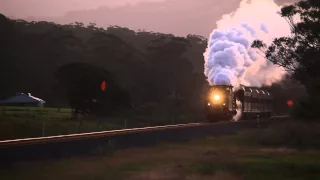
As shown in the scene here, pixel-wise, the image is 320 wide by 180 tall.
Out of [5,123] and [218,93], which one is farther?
[218,93]

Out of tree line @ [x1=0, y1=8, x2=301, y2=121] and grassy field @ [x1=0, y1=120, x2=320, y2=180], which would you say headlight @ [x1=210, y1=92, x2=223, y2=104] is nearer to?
grassy field @ [x1=0, y1=120, x2=320, y2=180]

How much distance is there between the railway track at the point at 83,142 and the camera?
17797 millimetres

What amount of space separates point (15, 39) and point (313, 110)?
67.9 m

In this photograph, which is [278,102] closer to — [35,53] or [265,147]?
[35,53]

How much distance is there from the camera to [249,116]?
53688 millimetres

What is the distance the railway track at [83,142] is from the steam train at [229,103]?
7.56 meters

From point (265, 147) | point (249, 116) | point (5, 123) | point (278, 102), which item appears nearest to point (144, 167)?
point (265, 147)

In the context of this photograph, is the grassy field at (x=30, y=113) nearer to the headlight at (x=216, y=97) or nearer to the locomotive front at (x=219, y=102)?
the locomotive front at (x=219, y=102)

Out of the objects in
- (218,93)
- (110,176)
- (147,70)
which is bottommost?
(110,176)

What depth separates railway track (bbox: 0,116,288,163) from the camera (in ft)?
58.4

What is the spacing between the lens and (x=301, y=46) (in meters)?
50.7

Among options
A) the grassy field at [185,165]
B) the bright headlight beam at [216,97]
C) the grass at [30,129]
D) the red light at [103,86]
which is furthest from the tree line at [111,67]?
the grassy field at [185,165]

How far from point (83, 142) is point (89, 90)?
37524mm

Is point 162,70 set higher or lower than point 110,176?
higher
